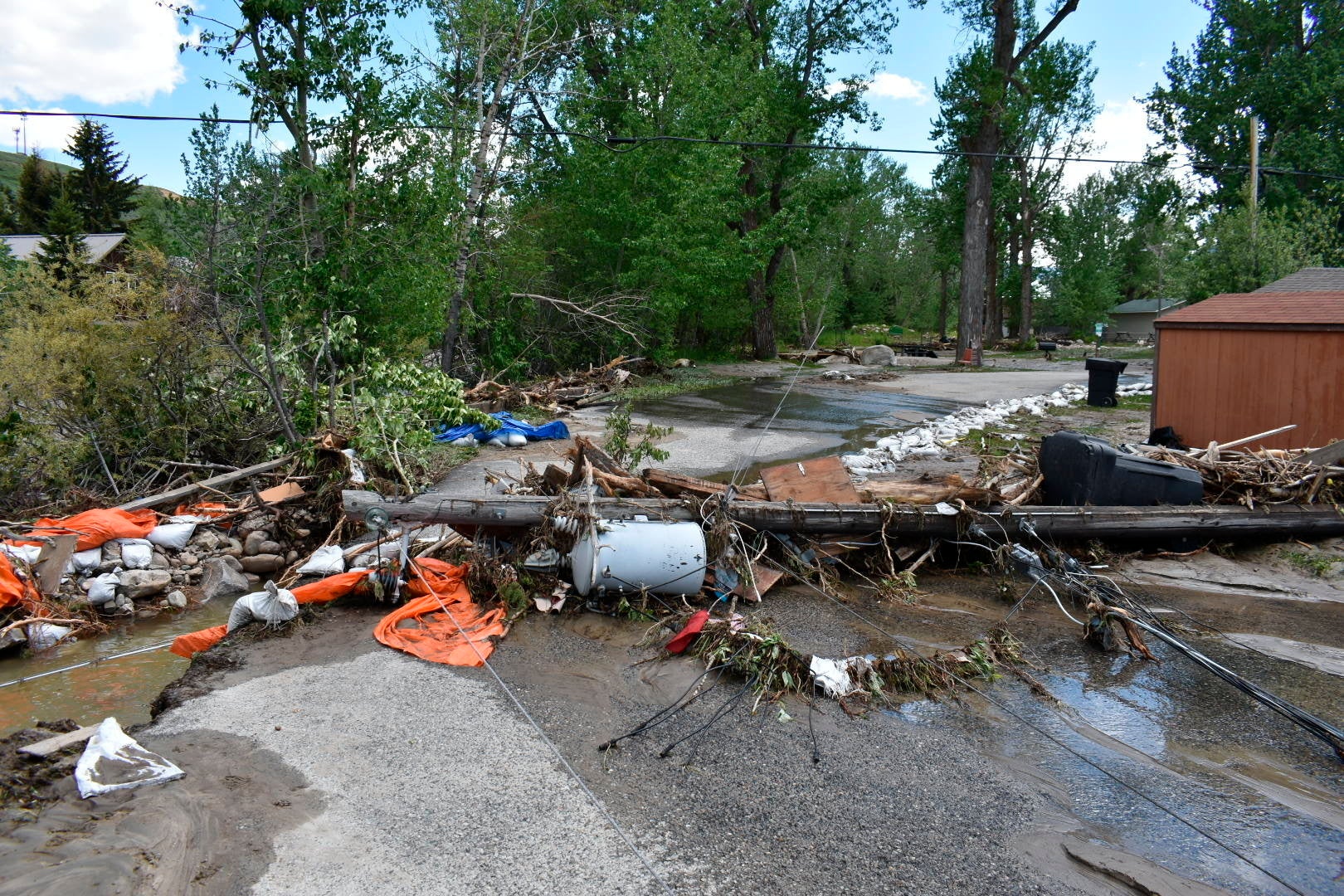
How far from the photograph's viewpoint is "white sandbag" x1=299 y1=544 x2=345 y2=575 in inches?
272

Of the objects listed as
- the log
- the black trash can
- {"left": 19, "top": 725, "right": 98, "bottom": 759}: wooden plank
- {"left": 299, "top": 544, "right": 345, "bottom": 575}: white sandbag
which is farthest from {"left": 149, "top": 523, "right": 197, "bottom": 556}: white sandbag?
the black trash can

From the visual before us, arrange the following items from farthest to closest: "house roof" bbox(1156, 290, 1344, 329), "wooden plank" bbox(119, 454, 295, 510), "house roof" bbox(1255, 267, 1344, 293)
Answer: "house roof" bbox(1255, 267, 1344, 293)
"house roof" bbox(1156, 290, 1344, 329)
"wooden plank" bbox(119, 454, 295, 510)

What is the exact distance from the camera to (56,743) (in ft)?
13.6

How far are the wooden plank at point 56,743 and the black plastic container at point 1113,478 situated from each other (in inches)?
301

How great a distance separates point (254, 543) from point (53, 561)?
5.05ft

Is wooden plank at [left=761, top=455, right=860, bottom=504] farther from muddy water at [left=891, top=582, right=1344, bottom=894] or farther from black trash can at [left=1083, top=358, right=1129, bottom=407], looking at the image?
black trash can at [left=1083, top=358, right=1129, bottom=407]

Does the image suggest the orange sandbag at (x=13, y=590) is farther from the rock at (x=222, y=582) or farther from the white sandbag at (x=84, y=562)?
the rock at (x=222, y=582)

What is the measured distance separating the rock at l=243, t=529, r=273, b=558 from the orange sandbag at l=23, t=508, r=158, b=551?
2.71ft

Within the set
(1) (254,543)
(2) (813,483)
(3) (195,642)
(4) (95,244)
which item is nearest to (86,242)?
(4) (95,244)

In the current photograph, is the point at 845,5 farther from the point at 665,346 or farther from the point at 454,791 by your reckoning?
the point at 454,791

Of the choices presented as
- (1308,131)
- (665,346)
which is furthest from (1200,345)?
(1308,131)

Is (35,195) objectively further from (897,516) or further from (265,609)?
(897,516)

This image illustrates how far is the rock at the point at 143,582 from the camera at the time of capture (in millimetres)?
Answer: 7172

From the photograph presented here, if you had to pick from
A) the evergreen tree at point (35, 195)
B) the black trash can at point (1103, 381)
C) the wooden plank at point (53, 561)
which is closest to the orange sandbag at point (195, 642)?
the wooden plank at point (53, 561)
